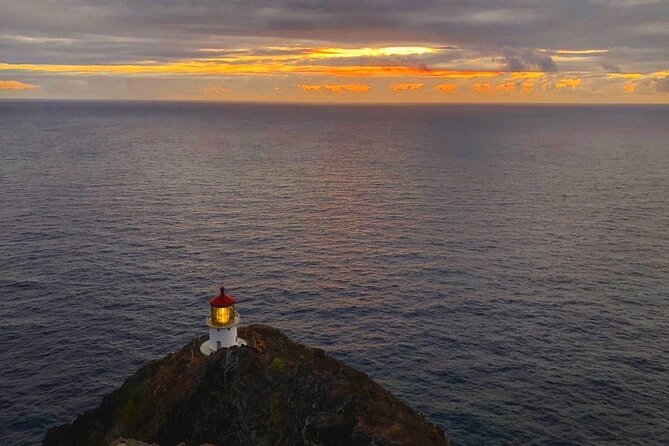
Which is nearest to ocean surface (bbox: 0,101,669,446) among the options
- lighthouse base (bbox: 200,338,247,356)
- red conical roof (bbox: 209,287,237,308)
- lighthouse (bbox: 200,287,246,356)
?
lighthouse base (bbox: 200,338,247,356)

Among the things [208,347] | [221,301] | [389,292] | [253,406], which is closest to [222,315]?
[221,301]

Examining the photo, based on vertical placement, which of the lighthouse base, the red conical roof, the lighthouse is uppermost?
the red conical roof

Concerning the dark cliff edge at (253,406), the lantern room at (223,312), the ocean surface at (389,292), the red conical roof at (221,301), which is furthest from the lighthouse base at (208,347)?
the ocean surface at (389,292)

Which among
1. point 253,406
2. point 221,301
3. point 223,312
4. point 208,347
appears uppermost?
Answer: point 221,301

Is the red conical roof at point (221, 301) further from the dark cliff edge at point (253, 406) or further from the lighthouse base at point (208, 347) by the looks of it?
the dark cliff edge at point (253, 406)

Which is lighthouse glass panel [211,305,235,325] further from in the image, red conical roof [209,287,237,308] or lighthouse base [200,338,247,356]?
lighthouse base [200,338,247,356]

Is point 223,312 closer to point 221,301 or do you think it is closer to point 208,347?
point 221,301
